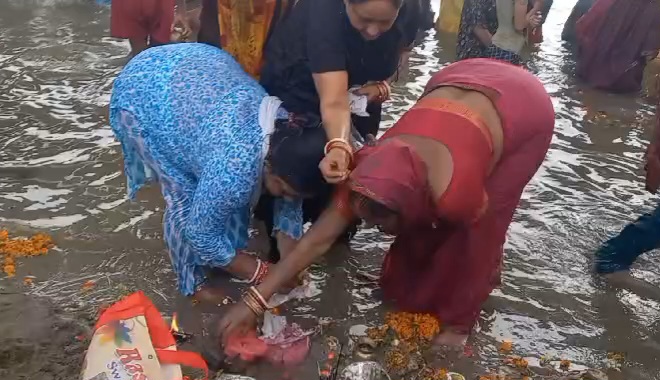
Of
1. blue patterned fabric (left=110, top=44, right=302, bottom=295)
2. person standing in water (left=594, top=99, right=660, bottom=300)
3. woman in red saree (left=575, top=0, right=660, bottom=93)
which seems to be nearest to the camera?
blue patterned fabric (left=110, top=44, right=302, bottom=295)

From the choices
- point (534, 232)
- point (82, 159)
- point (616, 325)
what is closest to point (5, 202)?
point (82, 159)

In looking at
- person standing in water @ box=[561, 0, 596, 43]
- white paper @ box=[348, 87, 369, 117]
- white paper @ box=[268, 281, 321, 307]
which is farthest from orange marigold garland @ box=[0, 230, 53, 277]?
person standing in water @ box=[561, 0, 596, 43]

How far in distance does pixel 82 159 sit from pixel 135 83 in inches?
72.3

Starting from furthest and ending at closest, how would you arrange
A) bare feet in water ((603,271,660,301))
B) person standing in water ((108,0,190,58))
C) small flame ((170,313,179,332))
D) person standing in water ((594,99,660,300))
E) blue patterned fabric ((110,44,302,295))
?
1. person standing in water ((108,0,190,58))
2. bare feet in water ((603,271,660,301))
3. person standing in water ((594,99,660,300))
4. small flame ((170,313,179,332))
5. blue patterned fabric ((110,44,302,295))

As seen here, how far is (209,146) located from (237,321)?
67cm

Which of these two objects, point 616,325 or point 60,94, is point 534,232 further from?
point 60,94

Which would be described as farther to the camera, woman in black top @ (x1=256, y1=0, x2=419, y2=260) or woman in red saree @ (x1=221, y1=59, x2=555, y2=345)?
woman in black top @ (x1=256, y1=0, x2=419, y2=260)

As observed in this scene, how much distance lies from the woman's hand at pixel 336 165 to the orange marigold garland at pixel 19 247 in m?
1.73

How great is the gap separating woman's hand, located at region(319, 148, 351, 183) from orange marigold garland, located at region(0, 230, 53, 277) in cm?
173

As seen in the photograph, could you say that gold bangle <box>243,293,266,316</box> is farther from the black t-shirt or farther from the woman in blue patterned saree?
the black t-shirt

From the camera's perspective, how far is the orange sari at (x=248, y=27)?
3.12m

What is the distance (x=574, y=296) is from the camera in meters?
3.46

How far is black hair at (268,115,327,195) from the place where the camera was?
2695 millimetres

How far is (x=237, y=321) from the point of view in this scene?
104 inches
